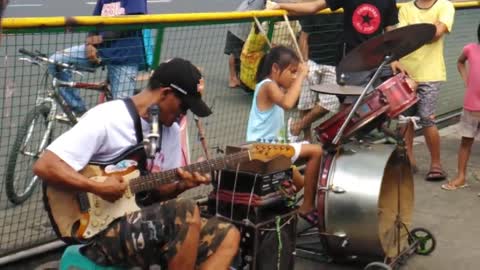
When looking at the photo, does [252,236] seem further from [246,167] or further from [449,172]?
[449,172]

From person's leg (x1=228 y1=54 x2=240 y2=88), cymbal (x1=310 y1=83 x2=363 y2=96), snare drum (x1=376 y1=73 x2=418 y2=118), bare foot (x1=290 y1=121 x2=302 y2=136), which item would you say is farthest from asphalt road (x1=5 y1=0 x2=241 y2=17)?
snare drum (x1=376 y1=73 x2=418 y2=118)

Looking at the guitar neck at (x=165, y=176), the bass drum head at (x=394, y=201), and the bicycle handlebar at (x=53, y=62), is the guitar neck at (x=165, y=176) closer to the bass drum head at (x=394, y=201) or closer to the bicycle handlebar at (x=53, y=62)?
→ the bass drum head at (x=394, y=201)

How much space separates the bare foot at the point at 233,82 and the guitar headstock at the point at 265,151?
2.05 metres

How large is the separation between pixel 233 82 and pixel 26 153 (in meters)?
2.00

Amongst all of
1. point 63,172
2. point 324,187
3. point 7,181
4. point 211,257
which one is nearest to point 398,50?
point 324,187

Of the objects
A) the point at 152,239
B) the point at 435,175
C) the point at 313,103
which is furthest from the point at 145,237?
the point at 435,175

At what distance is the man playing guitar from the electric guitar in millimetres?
15

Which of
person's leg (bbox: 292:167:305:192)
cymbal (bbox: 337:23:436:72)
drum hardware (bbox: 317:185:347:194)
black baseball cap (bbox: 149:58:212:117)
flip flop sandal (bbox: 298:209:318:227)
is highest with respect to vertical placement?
cymbal (bbox: 337:23:436:72)

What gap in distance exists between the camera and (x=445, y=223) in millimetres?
5422

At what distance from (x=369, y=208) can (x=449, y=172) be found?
2.77 metres

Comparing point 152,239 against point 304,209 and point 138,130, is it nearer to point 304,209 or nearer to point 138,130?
point 138,130

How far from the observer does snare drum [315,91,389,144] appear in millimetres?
4441

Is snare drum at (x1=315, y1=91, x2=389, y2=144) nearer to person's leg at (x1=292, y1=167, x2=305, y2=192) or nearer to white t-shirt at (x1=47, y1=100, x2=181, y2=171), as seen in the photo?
person's leg at (x1=292, y1=167, x2=305, y2=192)

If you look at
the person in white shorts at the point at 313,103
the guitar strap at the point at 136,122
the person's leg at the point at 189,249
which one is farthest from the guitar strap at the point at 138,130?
the person in white shorts at the point at 313,103
